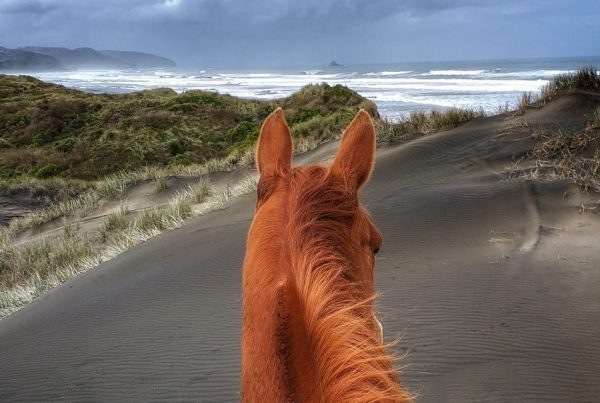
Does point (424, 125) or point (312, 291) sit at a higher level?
point (312, 291)

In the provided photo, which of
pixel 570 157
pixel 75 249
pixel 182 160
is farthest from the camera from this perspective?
pixel 182 160

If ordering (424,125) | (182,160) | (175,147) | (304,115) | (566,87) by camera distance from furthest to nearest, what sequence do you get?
1. (175,147)
2. (304,115)
3. (182,160)
4. (424,125)
5. (566,87)

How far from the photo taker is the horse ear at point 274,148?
177 centimetres

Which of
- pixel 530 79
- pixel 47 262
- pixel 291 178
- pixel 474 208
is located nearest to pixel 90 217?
pixel 47 262

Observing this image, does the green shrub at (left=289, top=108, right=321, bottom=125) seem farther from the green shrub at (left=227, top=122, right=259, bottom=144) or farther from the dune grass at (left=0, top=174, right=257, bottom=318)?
the dune grass at (left=0, top=174, right=257, bottom=318)

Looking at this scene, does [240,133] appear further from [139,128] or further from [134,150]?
[139,128]

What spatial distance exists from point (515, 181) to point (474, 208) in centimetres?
108

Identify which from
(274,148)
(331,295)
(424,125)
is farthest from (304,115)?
(331,295)

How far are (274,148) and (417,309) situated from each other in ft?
9.49

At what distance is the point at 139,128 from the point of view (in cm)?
2731

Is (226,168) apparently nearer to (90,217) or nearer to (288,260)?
(90,217)

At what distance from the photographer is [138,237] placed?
880 cm

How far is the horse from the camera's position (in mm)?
1117

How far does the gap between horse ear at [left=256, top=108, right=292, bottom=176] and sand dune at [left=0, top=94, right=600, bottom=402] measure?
5.91 ft
